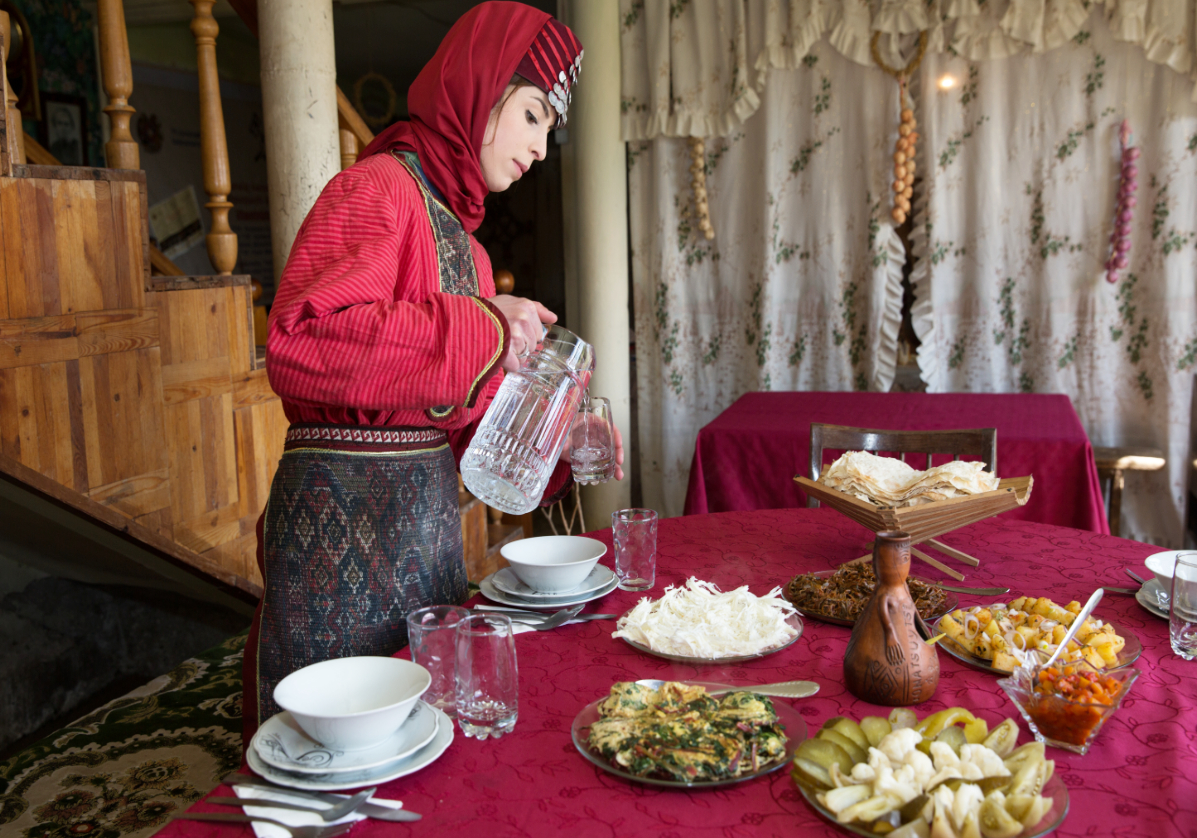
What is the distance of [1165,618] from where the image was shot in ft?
4.23

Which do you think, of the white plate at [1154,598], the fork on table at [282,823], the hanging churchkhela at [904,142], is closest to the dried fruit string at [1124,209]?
the hanging churchkhela at [904,142]

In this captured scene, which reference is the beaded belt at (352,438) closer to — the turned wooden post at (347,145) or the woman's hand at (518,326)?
the woman's hand at (518,326)

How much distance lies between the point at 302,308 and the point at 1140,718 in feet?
3.54

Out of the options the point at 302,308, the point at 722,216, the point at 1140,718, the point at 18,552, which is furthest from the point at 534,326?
the point at 722,216

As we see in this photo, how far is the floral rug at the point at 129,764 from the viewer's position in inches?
80.6

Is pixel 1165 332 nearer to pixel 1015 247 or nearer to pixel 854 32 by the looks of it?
pixel 1015 247

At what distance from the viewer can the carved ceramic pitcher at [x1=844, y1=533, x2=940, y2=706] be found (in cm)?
100

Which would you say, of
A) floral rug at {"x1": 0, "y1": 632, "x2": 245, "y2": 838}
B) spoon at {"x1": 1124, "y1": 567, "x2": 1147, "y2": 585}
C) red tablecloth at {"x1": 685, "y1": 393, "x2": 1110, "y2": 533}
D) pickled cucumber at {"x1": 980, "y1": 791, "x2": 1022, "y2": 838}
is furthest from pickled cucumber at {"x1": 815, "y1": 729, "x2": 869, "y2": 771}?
red tablecloth at {"x1": 685, "y1": 393, "x2": 1110, "y2": 533}

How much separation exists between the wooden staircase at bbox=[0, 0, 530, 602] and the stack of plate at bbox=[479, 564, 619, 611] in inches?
52.6

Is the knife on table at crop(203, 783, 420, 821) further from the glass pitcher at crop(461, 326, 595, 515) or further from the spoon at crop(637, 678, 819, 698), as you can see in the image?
the glass pitcher at crop(461, 326, 595, 515)

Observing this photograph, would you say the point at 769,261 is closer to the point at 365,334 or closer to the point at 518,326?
the point at 518,326

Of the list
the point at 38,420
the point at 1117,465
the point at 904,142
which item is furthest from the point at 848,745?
the point at 904,142

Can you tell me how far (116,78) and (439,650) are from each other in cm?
214

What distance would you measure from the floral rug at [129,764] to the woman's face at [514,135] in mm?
1597
